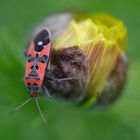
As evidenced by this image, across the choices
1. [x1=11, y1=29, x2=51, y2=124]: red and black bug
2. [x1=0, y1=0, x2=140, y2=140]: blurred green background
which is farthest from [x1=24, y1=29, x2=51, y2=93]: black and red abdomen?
[x1=0, y1=0, x2=140, y2=140]: blurred green background

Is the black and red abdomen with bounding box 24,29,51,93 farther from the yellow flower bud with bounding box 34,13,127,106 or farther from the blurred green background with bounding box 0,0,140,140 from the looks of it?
the blurred green background with bounding box 0,0,140,140

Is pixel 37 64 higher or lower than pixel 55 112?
higher

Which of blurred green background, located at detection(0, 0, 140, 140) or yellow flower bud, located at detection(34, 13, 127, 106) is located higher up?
yellow flower bud, located at detection(34, 13, 127, 106)

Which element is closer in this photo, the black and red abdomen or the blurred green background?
the black and red abdomen

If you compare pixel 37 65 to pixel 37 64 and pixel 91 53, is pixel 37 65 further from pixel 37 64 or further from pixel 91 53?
pixel 91 53

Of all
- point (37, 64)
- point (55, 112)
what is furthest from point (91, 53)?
point (55, 112)

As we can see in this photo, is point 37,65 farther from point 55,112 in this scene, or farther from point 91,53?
point 55,112

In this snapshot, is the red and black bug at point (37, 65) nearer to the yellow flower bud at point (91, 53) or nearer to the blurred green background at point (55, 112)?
the yellow flower bud at point (91, 53)

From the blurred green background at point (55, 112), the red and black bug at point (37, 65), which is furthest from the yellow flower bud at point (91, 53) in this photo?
the blurred green background at point (55, 112)

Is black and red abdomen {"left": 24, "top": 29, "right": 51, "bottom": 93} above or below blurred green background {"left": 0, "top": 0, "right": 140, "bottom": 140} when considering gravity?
above

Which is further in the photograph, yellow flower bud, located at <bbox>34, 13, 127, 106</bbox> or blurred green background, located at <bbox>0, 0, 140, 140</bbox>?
blurred green background, located at <bbox>0, 0, 140, 140</bbox>

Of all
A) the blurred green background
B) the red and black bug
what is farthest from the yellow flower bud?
the blurred green background

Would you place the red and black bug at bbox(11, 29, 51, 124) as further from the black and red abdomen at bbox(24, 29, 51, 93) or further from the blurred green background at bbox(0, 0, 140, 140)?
the blurred green background at bbox(0, 0, 140, 140)

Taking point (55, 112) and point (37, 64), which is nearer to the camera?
point (37, 64)
